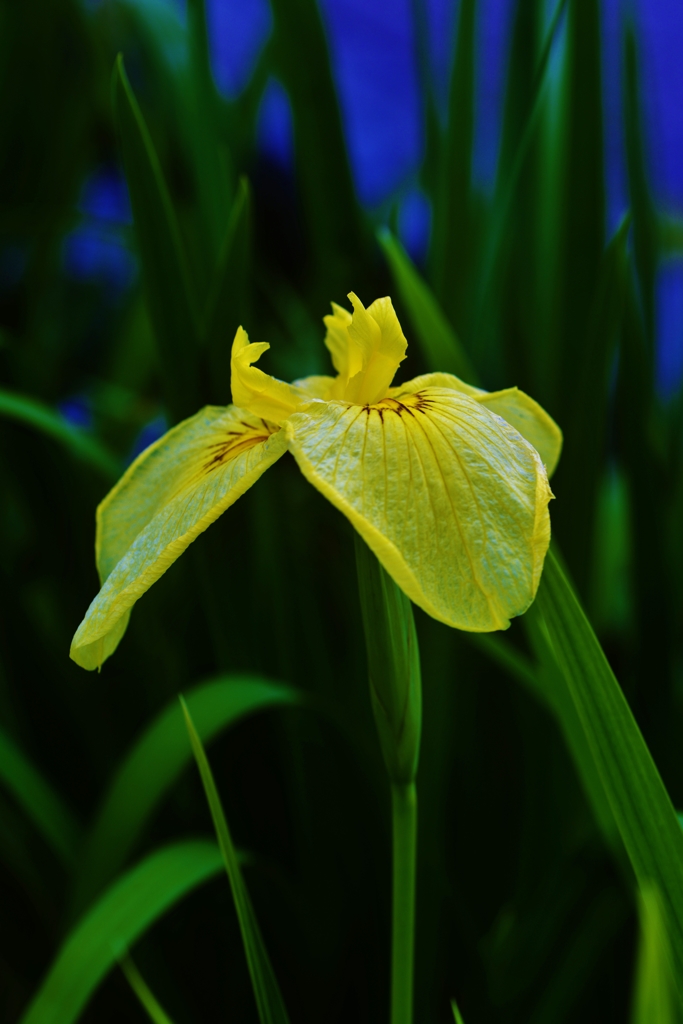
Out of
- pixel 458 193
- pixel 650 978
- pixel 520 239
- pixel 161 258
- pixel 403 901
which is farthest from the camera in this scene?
pixel 520 239

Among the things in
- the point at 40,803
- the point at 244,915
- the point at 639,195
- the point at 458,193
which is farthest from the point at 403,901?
the point at 639,195

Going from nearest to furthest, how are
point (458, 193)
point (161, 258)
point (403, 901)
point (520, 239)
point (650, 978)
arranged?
1. point (650, 978)
2. point (403, 901)
3. point (161, 258)
4. point (458, 193)
5. point (520, 239)

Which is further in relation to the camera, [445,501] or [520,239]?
[520,239]

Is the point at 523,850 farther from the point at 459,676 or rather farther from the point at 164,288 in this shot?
the point at 164,288

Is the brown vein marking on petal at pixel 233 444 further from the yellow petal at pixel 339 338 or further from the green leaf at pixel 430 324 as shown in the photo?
the green leaf at pixel 430 324

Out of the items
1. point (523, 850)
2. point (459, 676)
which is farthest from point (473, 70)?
point (523, 850)

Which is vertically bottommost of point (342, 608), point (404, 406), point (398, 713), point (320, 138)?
point (342, 608)

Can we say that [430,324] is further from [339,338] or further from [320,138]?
[320,138]
